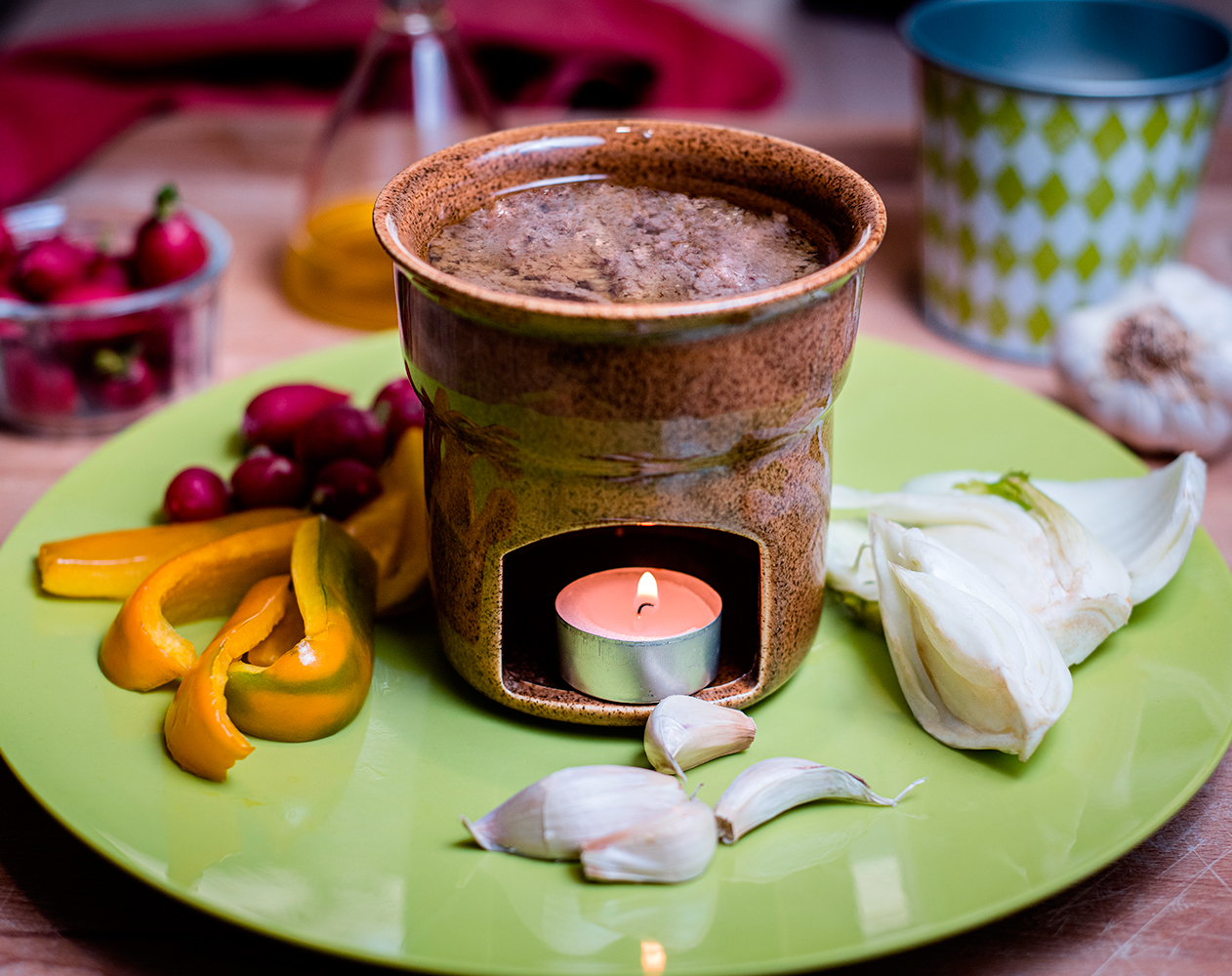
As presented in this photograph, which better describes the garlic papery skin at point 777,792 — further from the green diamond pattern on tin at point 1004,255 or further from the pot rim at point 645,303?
the green diamond pattern on tin at point 1004,255

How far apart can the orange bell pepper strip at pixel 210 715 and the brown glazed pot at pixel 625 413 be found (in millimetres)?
201

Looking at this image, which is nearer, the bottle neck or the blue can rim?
the blue can rim

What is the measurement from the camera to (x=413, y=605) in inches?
54.3

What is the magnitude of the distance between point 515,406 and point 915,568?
42 centimetres

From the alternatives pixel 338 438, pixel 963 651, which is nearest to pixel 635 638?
pixel 963 651

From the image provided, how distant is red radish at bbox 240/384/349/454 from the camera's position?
63.4 inches

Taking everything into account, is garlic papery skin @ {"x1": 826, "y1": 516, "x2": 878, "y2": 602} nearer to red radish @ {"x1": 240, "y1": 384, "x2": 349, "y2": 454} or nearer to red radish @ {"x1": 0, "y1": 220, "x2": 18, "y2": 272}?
red radish @ {"x1": 240, "y1": 384, "x2": 349, "y2": 454}

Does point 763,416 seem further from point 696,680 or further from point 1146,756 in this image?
point 1146,756

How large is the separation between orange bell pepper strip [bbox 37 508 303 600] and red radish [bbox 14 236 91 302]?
21.4 inches

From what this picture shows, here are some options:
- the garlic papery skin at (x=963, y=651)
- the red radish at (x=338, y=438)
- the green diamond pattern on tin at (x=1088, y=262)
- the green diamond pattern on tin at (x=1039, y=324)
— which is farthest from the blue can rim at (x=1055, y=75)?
the red radish at (x=338, y=438)

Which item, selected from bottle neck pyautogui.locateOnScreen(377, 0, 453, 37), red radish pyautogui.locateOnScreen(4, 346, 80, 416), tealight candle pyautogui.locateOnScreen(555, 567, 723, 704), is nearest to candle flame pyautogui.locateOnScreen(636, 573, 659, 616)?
tealight candle pyautogui.locateOnScreen(555, 567, 723, 704)

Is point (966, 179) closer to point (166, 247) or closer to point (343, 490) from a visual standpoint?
point (343, 490)

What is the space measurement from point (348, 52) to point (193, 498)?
6.54 ft

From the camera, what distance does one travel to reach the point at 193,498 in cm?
146
